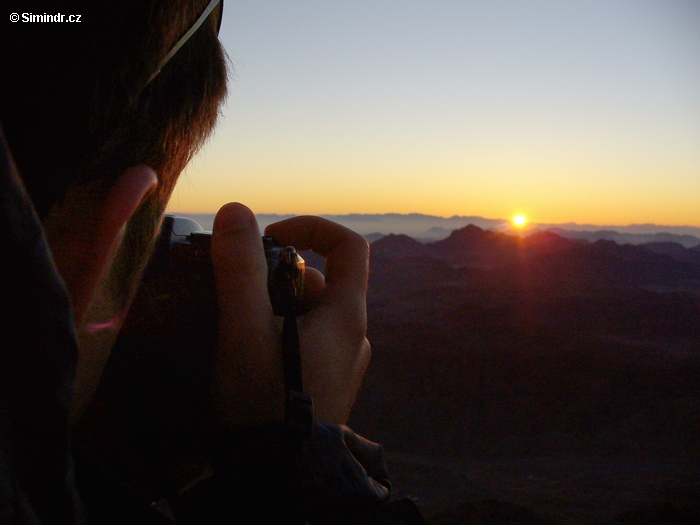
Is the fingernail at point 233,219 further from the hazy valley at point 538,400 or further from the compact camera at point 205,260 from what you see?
the hazy valley at point 538,400

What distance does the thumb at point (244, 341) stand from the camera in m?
0.69

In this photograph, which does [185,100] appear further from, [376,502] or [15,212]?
[376,502]

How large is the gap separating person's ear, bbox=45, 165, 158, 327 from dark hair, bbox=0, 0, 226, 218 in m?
0.02

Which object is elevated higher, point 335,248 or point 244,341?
point 335,248

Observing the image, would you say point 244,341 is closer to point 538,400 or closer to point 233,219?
point 233,219

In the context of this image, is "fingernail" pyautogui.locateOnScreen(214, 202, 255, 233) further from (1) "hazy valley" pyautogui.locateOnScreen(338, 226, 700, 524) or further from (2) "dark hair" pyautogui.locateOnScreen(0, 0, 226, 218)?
(1) "hazy valley" pyautogui.locateOnScreen(338, 226, 700, 524)

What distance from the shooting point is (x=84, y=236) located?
42 centimetres

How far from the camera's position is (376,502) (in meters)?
0.56

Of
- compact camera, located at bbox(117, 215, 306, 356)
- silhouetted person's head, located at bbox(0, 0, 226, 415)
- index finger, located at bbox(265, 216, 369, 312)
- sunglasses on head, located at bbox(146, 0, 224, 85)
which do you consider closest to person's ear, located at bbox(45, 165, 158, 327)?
silhouetted person's head, located at bbox(0, 0, 226, 415)

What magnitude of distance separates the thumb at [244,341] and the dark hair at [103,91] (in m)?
0.14

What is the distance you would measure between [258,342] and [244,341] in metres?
0.02

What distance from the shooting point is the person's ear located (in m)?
0.42

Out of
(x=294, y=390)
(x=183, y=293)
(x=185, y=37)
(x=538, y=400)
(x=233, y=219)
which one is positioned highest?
(x=185, y=37)

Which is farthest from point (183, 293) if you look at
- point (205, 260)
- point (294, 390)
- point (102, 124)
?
point (102, 124)
